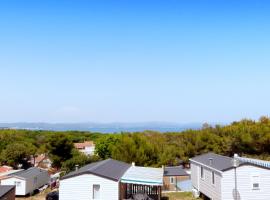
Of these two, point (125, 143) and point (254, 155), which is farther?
point (254, 155)

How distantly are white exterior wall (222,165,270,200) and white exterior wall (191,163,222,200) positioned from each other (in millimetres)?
527

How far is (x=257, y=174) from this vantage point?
830 inches

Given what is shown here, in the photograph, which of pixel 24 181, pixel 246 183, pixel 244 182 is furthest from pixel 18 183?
pixel 246 183

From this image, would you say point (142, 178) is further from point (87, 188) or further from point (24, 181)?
point (24, 181)

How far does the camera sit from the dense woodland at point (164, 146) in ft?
128

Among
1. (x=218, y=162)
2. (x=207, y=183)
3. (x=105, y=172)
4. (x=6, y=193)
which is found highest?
(x=218, y=162)

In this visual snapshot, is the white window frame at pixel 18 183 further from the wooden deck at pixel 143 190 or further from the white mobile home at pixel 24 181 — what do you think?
the wooden deck at pixel 143 190

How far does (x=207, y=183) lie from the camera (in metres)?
24.5

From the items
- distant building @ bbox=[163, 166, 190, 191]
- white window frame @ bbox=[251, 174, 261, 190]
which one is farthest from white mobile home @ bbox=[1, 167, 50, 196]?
white window frame @ bbox=[251, 174, 261, 190]

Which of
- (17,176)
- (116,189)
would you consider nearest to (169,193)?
(116,189)

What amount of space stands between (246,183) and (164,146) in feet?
77.2

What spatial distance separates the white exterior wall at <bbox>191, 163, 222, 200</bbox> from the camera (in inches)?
866

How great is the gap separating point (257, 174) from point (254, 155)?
22.1 meters

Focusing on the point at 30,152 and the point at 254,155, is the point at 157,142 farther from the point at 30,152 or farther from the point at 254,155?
the point at 30,152
